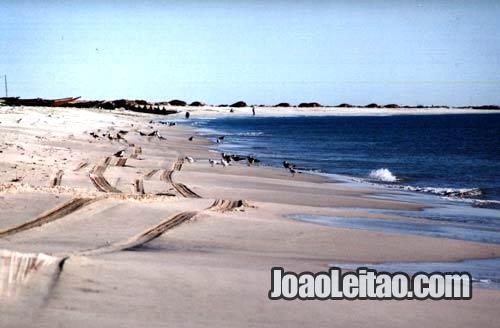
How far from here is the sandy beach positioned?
5199 mm

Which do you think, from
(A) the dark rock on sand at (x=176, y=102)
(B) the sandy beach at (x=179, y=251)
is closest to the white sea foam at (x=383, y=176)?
(B) the sandy beach at (x=179, y=251)

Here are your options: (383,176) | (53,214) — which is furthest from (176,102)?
(53,214)

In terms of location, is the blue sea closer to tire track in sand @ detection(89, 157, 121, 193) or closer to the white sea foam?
the white sea foam

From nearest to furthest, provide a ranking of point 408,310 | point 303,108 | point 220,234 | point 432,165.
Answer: point 408,310, point 220,234, point 432,165, point 303,108

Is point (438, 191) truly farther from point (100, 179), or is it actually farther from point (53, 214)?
point (53, 214)

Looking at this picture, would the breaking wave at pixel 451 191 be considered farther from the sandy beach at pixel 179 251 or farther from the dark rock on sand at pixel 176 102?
the dark rock on sand at pixel 176 102

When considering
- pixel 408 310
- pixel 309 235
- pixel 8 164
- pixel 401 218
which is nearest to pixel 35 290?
pixel 408 310

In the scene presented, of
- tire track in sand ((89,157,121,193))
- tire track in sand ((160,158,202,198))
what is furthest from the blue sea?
tire track in sand ((89,157,121,193))

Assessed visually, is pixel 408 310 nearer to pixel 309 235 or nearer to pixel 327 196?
pixel 309 235

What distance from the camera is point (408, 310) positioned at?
18.5ft

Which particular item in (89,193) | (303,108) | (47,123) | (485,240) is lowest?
(485,240)

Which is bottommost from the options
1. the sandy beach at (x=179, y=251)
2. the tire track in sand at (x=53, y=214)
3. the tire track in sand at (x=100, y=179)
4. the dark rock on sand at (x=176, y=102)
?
the sandy beach at (x=179, y=251)

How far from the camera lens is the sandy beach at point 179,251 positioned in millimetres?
5199

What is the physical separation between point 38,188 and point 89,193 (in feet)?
2.89
